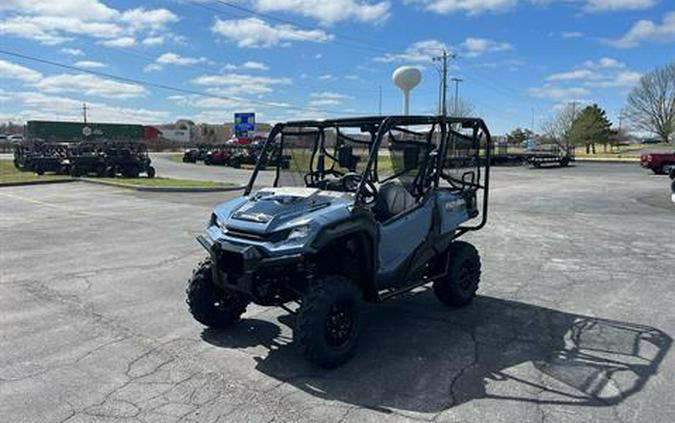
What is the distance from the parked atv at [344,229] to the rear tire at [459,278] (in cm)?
1

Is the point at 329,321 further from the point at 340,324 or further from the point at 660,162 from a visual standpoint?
the point at 660,162

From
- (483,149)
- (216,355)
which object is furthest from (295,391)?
(483,149)

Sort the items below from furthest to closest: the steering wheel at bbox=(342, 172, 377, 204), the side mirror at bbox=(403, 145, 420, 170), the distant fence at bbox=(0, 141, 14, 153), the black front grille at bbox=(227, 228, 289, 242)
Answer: the distant fence at bbox=(0, 141, 14, 153) → the side mirror at bbox=(403, 145, 420, 170) → the steering wheel at bbox=(342, 172, 377, 204) → the black front grille at bbox=(227, 228, 289, 242)

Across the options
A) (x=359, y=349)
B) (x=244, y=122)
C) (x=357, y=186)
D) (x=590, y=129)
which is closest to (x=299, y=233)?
(x=357, y=186)

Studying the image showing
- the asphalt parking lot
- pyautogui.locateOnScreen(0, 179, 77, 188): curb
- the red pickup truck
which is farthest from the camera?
the red pickup truck

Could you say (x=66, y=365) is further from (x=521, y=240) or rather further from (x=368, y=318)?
(x=521, y=240)

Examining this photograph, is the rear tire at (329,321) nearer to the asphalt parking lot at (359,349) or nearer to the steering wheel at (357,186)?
the asphalt parking lot at (359,349)

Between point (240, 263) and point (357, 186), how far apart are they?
130 centimetres

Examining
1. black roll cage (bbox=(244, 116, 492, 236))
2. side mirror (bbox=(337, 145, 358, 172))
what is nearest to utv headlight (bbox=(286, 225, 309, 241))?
black roll cage (bbox=(244, 116, 492, 236))

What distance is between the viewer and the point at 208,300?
5062 mm

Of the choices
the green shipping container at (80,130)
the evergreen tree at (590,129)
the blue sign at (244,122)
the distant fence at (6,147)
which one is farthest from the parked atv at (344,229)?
the evergreen tree at (590,129)

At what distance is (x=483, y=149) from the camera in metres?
6.32

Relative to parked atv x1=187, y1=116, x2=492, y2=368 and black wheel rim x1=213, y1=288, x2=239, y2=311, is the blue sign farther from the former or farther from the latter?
black wheel rim x1=213, y1=288, x2=239, y2=311

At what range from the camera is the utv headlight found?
13.6 feet
